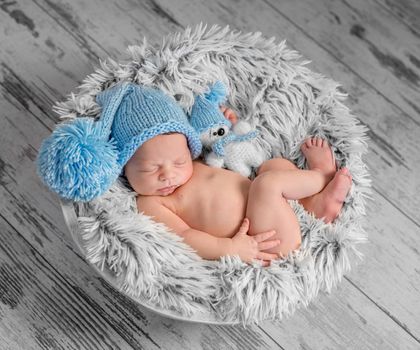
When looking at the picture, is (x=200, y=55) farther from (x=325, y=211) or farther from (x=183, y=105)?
(x=325, y=211)

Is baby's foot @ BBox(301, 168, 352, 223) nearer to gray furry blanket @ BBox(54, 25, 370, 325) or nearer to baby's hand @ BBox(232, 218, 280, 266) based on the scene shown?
gray furry blanket @ BBox(54, 25, 370, 325)

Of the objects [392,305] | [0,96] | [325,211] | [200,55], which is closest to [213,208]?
[325,211]

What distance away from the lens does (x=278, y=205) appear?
123cm

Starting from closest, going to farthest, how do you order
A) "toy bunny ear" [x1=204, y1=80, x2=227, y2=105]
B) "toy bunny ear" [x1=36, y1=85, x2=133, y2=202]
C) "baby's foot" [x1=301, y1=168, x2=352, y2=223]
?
1. "toy bunny ear" [x1=36, y1=85, x2=133, y2=202]
2. "baby's foot" [x1=301, y1=168, x2=352, y2=223]
3. "toy bunny ear" [x1=204, y1=80, x2=227, y2=105]

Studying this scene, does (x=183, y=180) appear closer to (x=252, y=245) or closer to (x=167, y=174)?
(x=167, y=174)

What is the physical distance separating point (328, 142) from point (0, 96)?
849 mm

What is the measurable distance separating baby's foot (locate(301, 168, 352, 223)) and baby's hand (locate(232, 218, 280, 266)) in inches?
4.9

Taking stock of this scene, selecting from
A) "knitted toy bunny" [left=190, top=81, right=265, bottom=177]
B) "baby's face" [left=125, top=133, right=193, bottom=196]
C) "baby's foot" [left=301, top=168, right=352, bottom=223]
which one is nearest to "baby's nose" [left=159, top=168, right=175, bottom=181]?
"baby's face" [left=125, top=133, right=193, bottom=196]

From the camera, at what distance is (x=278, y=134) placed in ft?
4.47

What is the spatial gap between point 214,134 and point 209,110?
55mm

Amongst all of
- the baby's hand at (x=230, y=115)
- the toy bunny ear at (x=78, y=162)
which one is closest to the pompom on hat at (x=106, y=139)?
the toy bunny ear at (x=78, y=162)

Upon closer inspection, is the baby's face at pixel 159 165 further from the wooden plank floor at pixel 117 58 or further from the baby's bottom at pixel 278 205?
the wooden plank floor at pixel 117 58

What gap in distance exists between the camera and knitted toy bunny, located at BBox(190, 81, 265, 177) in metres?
1.31

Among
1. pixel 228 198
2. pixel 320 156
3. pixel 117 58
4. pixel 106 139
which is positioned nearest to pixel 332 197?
pixel 320 156
